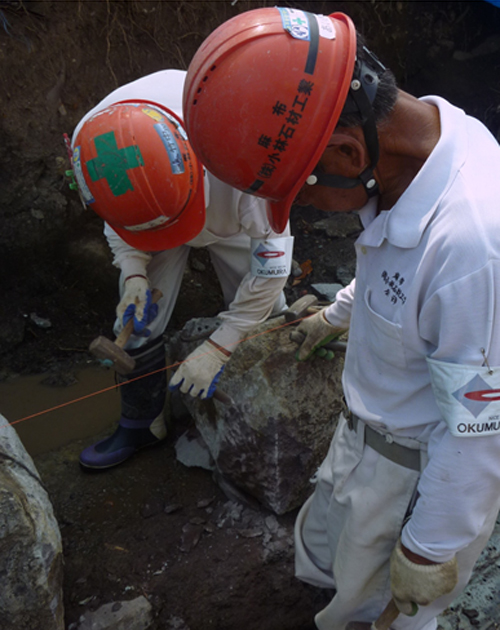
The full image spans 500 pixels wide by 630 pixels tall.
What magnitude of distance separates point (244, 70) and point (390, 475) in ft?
4.14

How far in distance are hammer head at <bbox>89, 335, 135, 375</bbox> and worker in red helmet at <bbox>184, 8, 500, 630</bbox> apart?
126cm

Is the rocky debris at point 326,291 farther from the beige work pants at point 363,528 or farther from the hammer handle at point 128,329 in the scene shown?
the beige work pants at point 363,528

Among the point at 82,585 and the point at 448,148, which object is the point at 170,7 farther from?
the point at 82,585

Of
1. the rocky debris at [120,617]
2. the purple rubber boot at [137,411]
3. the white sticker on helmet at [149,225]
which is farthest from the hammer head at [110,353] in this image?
the rocky debris at [120,617]

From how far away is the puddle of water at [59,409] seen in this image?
11.2ft

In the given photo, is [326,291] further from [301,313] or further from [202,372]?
[202,372]

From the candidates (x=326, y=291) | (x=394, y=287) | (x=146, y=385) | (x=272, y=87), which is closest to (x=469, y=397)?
(x=394, y=287)

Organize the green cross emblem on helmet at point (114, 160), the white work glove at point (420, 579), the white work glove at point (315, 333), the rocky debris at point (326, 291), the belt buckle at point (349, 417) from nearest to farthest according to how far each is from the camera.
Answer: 1. the white work glove at point (420, 579)
2. the belt buckle at point (349, 417)
3. the green cross emblem on helmet at point (114, 160)
4. the white work glove at point (315, 333)
5. the rocky debris at point (326, 291)

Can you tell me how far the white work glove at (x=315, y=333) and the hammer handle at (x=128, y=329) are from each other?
0.83 meters

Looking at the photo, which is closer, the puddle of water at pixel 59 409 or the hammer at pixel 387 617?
the hammer at pixel 387 617

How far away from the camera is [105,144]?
210 cm

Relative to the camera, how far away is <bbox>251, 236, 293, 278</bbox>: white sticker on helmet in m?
2.60

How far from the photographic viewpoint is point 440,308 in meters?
1.23

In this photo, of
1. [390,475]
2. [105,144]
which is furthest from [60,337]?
[390,475]
